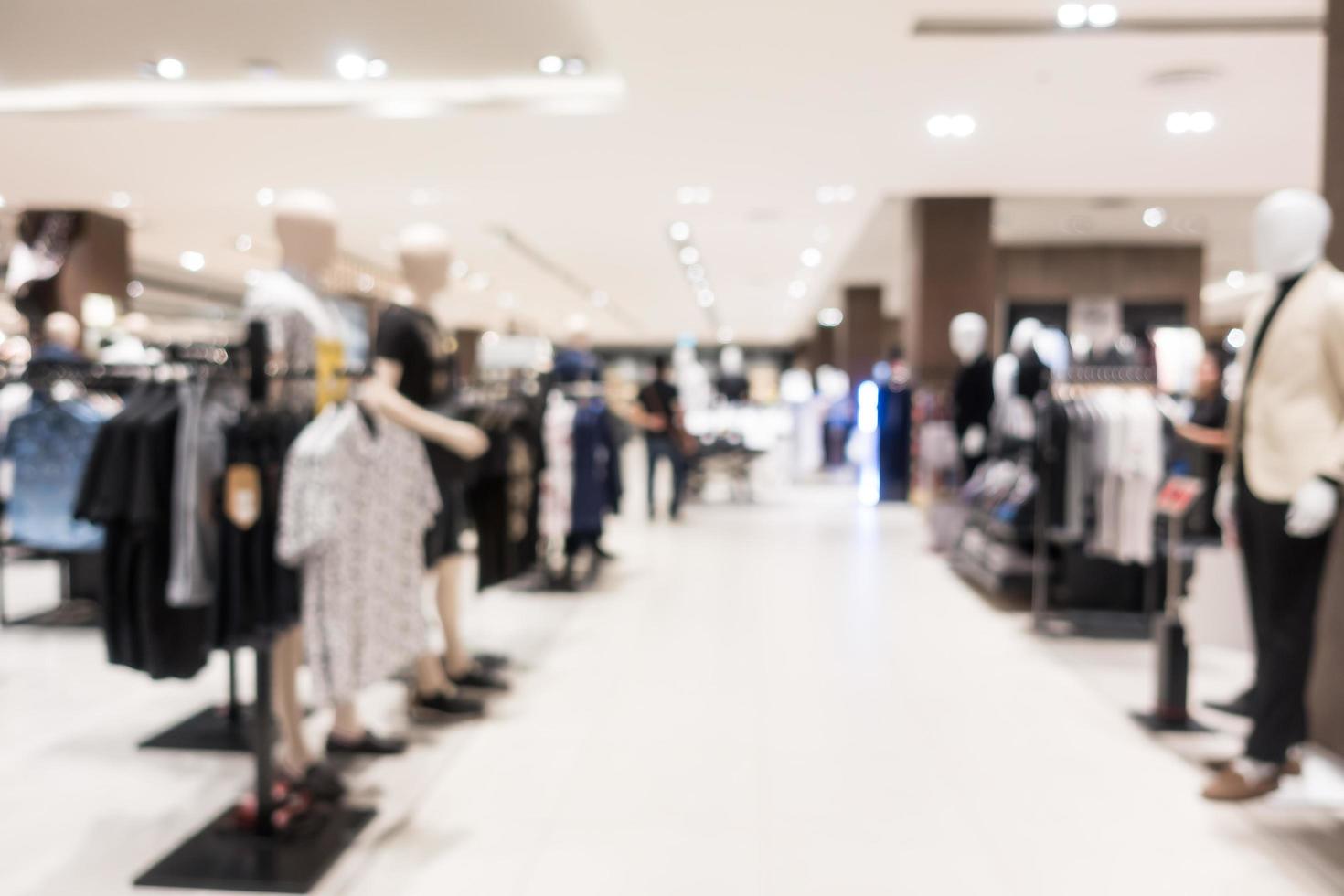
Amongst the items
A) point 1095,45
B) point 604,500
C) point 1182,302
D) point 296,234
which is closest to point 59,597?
point 604,500

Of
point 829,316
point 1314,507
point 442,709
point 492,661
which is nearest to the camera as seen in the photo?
point 1314,507

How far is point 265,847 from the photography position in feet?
8.41

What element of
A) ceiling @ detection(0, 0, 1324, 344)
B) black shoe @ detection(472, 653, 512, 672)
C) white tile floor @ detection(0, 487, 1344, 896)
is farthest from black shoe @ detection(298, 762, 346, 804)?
ceiling @ detection(0, 0, 1324, 344)

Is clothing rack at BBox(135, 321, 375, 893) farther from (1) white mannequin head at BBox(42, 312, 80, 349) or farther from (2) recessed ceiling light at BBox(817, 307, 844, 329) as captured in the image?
(2) recessed ceiling light at BBox(817, 307, 844, 329)

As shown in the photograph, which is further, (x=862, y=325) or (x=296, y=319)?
(x=862, y=325)

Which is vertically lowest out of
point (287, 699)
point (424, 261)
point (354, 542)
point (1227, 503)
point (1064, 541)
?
point (287, 699)

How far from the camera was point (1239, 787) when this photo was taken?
2938mm

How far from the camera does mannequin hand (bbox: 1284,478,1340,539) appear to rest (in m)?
2.64

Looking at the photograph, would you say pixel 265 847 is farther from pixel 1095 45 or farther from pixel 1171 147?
pixel 1171 147

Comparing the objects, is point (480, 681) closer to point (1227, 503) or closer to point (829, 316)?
point (1227, 503)

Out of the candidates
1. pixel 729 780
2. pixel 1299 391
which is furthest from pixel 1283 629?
pixel 729 780

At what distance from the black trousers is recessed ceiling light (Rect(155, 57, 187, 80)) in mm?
6554

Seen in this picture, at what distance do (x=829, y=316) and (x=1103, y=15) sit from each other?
60.2 ft

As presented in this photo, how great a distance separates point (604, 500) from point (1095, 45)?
4.07 m
